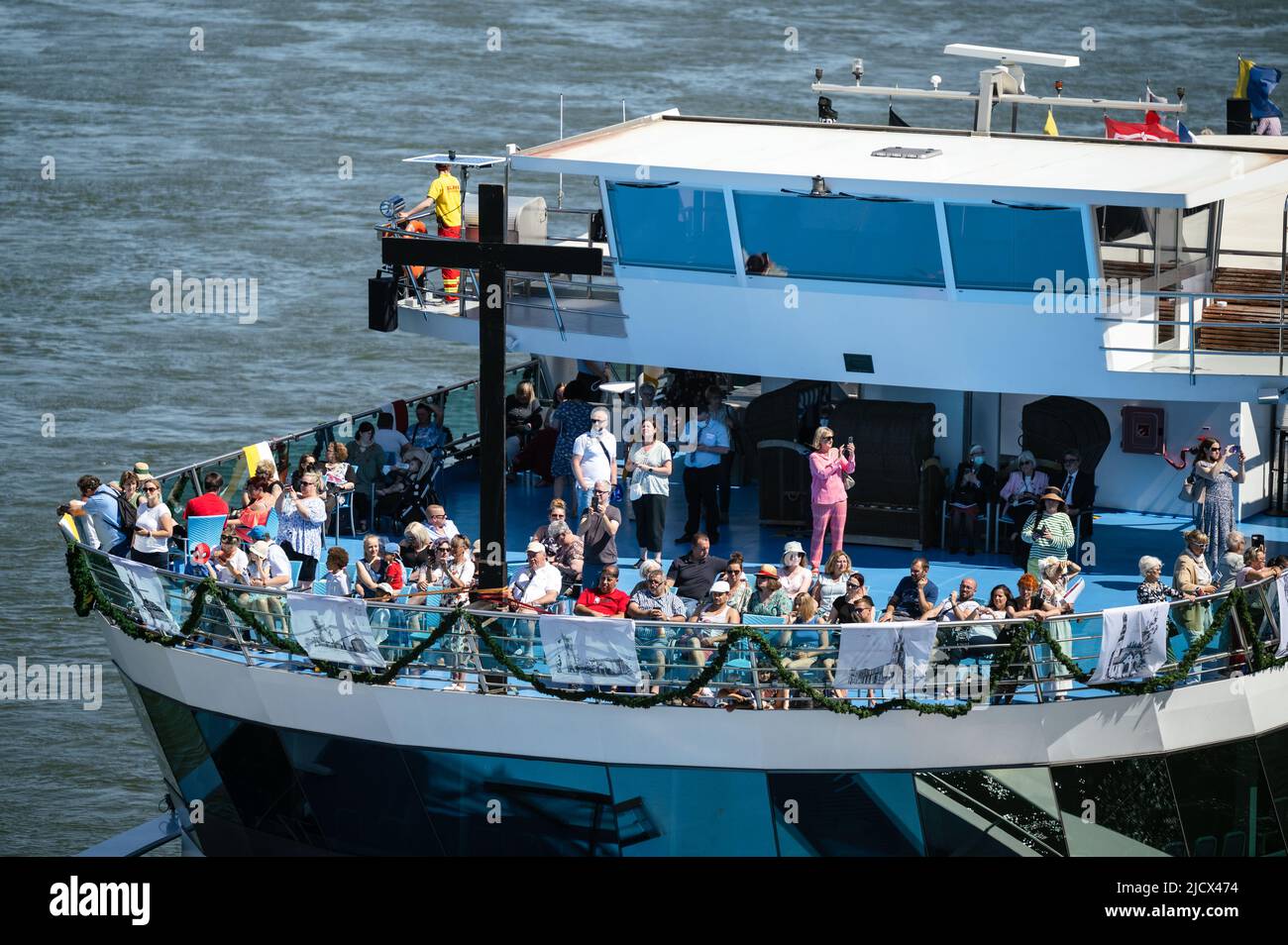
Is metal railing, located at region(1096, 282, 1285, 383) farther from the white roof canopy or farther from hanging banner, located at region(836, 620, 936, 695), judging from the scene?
hanging banner, located at region(836, 620, 936, 695)

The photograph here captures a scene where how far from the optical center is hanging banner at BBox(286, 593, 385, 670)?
1891cm

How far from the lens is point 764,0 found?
265 ft

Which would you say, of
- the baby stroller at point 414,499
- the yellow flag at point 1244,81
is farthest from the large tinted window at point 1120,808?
the yellow flag at point 1244,81

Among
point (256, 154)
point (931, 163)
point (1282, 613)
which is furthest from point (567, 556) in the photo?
point (256, 154)

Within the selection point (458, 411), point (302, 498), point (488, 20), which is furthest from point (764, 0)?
point (302, 498)

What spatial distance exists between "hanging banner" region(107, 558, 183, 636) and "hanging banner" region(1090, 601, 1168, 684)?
333 inches

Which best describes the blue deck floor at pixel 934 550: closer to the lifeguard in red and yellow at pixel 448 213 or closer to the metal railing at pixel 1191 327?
the metal railing at pixel 1191 327

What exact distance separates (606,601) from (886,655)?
269 cm

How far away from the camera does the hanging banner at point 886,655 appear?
1808 centimetres

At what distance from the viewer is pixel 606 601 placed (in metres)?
19.4

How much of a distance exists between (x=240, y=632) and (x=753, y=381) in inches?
317

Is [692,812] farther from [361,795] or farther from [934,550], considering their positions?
[934,550]
